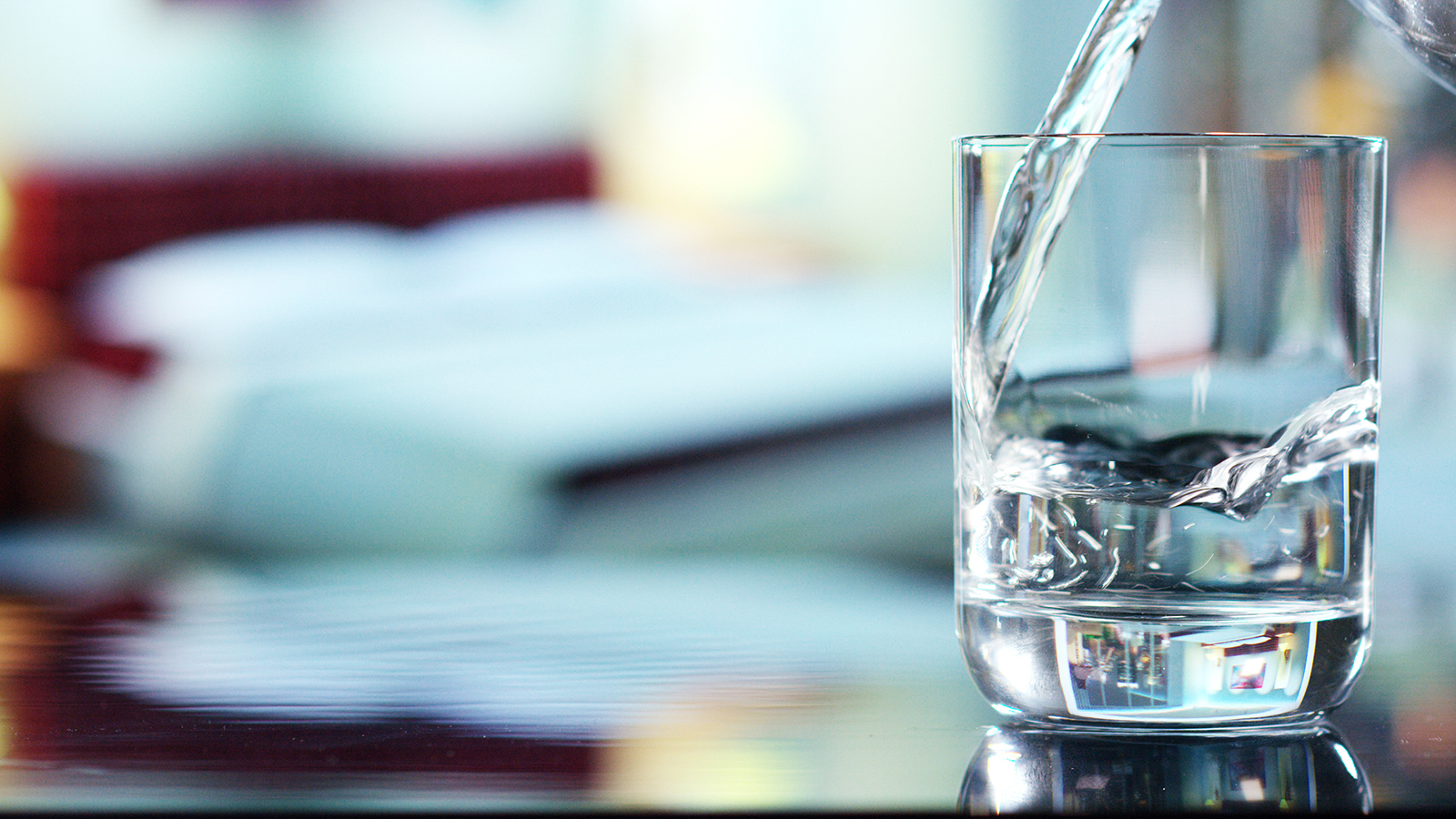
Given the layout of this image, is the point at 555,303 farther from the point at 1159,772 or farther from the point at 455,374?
the point at 1159,772

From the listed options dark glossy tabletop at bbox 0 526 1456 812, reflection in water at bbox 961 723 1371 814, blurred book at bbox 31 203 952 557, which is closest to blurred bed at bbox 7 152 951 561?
blurred book at bbox 31 203 952 557

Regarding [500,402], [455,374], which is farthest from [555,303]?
[500,402]

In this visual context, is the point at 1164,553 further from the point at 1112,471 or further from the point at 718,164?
the point at 718,164

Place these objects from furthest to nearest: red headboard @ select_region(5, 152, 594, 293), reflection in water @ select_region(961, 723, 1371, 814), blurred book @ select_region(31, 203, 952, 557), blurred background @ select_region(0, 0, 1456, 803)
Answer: red headboard @ select_region(5, 152, 594, 293) → blurred book @ select_region(31, 203, 952, 557) → blurred background @ select_region(0, 0, 1456, 803) → reflection in water @ select_region(961, 723, 1371, 814)

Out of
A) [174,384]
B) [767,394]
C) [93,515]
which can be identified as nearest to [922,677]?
[767,394]

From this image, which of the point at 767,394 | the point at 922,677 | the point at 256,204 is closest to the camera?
the point at 922,677

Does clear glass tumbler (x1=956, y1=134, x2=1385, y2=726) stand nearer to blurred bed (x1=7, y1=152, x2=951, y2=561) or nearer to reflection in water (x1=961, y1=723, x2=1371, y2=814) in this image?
reflection in water (x1=961, y1=723, x2=1371, y2=814)

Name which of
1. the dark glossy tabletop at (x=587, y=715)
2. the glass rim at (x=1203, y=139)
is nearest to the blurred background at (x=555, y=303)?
the dark glossy tabletop at (x=587, y=715)
